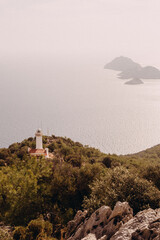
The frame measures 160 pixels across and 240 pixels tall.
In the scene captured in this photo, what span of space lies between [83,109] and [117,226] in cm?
8820

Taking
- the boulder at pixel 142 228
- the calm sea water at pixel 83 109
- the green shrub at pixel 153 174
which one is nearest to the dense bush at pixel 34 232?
the boulder at pixel 142 228

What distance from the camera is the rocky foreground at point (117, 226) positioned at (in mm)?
7570

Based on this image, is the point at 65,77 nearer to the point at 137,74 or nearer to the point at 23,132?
the point at 137,74

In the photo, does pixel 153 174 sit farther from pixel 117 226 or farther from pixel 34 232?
pixel 34 232

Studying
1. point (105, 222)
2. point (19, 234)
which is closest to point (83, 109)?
point (19, 234)

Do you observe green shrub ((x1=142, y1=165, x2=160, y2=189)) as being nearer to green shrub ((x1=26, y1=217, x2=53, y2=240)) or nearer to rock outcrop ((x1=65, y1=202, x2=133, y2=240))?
rock outcrop ((x1=65, y1=202, x2=133, y2=240))

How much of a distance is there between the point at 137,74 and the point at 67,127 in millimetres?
107693

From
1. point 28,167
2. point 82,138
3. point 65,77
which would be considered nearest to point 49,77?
point 65,77

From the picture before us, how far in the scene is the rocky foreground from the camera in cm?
757

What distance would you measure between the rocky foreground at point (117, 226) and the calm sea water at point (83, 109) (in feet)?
148

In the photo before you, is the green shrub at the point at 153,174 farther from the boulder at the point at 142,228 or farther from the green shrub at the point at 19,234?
the green shrub at the point at 19,234

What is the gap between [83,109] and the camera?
9669 centimetres

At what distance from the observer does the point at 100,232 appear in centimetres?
915

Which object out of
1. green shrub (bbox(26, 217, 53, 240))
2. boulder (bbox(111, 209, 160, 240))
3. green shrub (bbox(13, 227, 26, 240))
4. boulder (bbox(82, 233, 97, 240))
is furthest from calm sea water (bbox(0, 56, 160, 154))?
boulder (bbox(111, 209, 160, 240))
